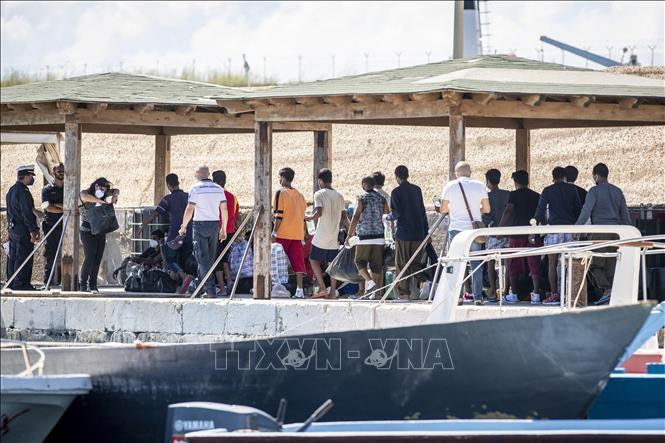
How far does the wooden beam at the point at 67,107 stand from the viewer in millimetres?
18469

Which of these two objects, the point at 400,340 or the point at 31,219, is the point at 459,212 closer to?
the point at 400,340

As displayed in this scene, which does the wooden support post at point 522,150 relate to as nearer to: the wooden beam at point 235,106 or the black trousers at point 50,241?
the wooden beam at point 235,106

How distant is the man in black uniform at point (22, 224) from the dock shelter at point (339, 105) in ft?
1.88

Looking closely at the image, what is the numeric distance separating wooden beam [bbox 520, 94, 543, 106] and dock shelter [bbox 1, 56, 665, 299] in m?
0.03

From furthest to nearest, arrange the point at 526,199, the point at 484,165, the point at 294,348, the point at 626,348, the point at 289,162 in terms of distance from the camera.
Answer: the point at 289,162 < the point at 484,165 < the point at 526,199 < the point at 294,348 < the point at 626,348

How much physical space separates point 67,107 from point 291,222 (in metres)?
3.63

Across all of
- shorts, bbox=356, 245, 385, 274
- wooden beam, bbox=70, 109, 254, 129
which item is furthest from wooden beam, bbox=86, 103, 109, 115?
shorts, bbox=356, 245, 385, 274

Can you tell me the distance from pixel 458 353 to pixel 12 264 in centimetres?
1082

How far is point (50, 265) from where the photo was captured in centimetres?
1986

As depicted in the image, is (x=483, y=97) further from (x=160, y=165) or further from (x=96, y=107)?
(x=160, y=165)

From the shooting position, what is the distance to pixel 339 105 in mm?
17250

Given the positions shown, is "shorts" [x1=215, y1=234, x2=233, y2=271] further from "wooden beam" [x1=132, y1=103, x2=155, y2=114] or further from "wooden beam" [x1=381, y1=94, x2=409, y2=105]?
"wooden beam" [x1=381, y1=94, x2=409, y2=105]

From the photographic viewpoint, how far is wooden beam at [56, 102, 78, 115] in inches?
727

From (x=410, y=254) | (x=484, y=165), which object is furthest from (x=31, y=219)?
(x=484, y=165)
